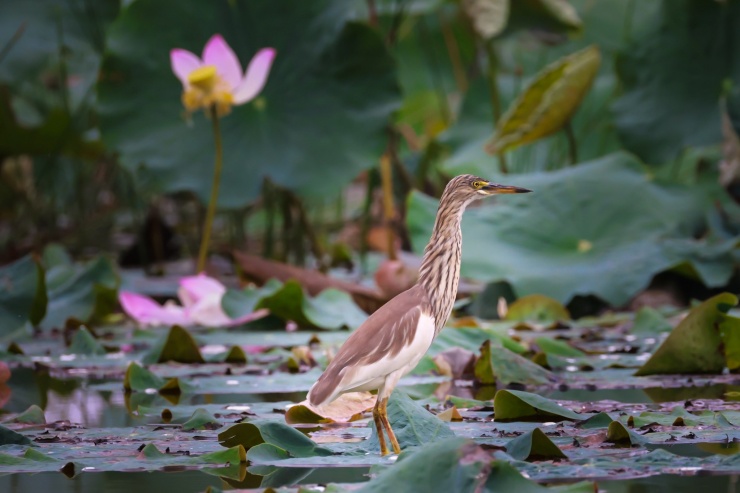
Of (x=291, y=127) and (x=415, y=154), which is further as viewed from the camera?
(x=415, y=154)

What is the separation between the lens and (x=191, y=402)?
3650 millimetres

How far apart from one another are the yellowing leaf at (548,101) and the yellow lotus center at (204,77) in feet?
5.57

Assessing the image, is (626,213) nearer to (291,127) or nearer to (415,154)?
(291,127)

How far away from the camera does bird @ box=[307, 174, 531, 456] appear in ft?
8.62

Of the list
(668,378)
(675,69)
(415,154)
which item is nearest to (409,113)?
(415,154)

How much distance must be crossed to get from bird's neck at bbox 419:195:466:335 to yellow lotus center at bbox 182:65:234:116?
2310 millimetres

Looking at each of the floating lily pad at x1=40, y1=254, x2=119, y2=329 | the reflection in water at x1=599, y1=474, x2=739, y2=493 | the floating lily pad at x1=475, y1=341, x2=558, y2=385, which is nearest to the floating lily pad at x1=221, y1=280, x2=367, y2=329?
the floating lily pad at x1=40, y1=254, x2=119, y2=329

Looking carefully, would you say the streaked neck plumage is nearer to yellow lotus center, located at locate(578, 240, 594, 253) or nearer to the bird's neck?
the bird's neck

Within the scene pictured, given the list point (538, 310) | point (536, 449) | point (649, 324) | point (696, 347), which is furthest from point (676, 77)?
point (536, 449)

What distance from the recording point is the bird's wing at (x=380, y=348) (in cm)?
261

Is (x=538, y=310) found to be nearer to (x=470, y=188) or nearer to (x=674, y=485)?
(x=470, y=188)

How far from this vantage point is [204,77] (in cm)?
519

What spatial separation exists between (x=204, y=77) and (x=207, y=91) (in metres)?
0.11

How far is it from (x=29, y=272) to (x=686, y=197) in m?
3.20
